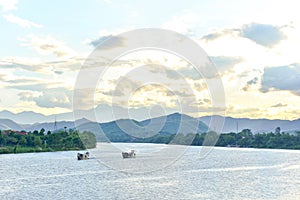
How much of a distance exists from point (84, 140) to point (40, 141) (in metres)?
21.8

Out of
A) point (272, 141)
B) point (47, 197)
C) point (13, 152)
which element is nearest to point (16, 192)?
point (47, 197)

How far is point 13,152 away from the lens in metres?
106

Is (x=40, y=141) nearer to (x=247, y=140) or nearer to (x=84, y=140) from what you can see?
(x=84, y=140)

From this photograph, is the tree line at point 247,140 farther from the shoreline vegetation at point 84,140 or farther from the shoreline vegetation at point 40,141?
the shoreline vegetation at point 40,141

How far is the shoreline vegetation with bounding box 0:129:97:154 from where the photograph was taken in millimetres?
107500

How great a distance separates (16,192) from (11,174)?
17829 millimetres

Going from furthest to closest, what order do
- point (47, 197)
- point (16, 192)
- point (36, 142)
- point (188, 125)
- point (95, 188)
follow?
point (188, 125)
point (36, 142)
point (95, 188)
point (16, 192)
point (47, 197)

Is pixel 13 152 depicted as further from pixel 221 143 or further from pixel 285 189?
pixel 221 143

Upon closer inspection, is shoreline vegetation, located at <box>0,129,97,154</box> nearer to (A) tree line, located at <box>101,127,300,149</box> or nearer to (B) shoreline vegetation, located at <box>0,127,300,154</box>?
(B) shoreline vegetation, located at <box>0,127,300,154</box>

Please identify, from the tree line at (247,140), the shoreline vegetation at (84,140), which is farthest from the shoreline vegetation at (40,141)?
the tree line at (247,140)

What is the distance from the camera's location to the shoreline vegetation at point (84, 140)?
110m

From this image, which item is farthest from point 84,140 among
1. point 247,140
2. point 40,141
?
point 247,140

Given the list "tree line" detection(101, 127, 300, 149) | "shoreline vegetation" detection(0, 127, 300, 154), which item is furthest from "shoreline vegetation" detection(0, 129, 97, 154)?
"tree line" detection(101, 127, 300, 149)

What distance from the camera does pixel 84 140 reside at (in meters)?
135
